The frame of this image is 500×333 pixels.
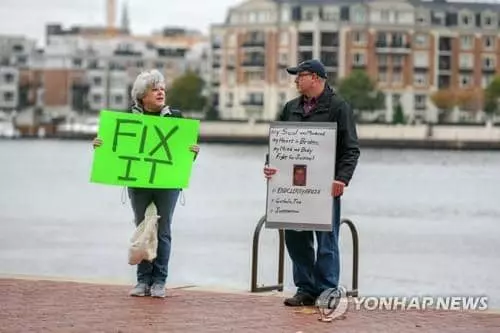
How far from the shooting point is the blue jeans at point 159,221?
13.0 meters

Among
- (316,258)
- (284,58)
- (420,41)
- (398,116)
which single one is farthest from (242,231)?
(420,41)

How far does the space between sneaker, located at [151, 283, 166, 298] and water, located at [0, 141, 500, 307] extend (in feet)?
25.9

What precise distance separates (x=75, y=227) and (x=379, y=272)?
51.8 ft

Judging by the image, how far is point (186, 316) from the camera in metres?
11.8

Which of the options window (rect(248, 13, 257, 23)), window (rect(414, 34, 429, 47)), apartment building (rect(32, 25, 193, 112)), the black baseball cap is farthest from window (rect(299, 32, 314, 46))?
the black baseball cap

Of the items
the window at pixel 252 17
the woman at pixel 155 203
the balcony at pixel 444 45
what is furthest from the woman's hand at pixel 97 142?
the window at pixel 252 17

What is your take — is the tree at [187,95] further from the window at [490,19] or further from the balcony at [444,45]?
the window at [490,19]

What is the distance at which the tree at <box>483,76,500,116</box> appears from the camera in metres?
139

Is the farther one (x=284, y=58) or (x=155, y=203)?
(x=284, y=58)

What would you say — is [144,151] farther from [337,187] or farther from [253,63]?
[253,63]

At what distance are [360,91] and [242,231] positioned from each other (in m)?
97.6

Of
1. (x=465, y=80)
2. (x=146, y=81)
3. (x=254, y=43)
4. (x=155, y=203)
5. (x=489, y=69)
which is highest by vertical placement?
(x=254, y=43)

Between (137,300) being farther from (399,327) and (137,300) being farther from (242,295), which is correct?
(399,327)

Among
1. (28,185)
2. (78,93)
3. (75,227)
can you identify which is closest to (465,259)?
(75,227)
